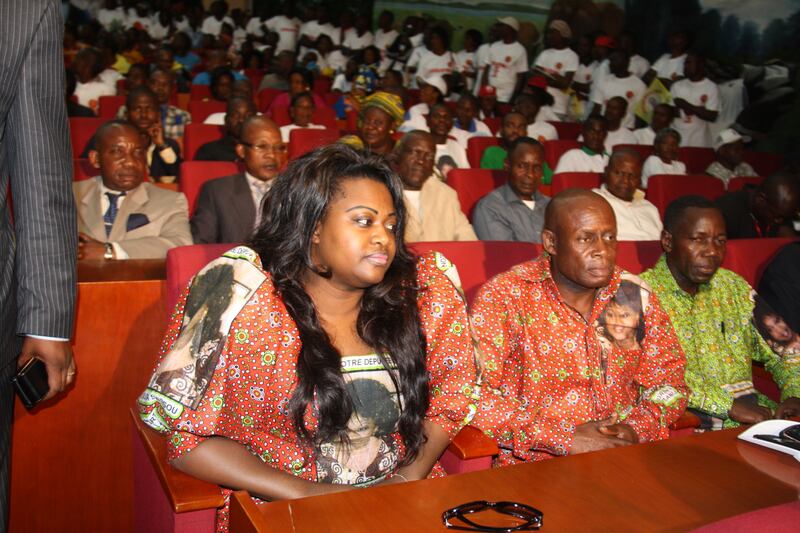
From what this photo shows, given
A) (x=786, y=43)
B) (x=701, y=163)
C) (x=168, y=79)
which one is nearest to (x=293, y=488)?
(x=168, y=79)

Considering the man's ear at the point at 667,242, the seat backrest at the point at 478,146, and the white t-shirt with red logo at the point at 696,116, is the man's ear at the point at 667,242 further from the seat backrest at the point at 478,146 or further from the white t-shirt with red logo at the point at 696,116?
the white t-shirt with red logo at the point at 696,116

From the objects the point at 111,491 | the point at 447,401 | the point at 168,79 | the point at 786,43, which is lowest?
the point at 111,491

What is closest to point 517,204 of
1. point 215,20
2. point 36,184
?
point 36,184

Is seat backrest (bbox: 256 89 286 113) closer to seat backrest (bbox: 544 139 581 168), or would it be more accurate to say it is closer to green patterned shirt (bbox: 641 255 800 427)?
seat backrest (bbox: 544 139 581 168)

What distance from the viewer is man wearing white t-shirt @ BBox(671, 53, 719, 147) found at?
294 inches

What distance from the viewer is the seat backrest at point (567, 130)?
7.21m

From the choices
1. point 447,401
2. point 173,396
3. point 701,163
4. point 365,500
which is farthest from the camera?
point 701,163

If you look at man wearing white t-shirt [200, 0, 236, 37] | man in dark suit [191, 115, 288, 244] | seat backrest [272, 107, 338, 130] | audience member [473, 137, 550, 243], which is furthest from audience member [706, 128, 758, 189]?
man wearing white t-shirt [200, 0, 236, 37]

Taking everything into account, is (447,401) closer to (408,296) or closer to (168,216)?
(408,296)

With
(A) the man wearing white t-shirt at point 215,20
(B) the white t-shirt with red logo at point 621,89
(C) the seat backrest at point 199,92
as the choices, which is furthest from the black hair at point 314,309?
(A) the man wearing white t-shirt at point 215,20

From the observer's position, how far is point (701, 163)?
647 cm

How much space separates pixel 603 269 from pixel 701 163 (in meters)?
4.94

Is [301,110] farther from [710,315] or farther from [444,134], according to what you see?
[710,315]

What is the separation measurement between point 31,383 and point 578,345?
1338mm
